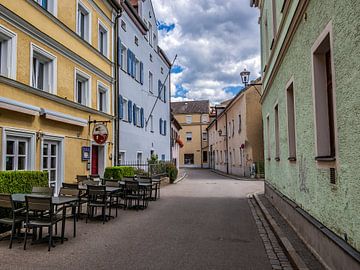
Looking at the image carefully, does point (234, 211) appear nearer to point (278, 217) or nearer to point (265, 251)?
point (278, 217)

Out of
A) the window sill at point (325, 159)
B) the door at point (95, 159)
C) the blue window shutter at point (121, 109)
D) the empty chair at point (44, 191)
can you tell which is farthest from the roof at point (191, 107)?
the window sill at point (325, 159)

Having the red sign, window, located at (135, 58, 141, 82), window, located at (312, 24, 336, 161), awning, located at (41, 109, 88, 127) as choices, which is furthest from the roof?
window, located at (312, 24, 336, 161)

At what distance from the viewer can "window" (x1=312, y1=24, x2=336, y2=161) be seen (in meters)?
5.78

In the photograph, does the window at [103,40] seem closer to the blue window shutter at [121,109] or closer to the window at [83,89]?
the blue window shutter at [121,109]

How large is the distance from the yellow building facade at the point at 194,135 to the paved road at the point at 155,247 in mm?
58428

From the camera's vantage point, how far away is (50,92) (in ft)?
40.2

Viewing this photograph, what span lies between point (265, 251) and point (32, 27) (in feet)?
30.3

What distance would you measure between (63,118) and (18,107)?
253cm

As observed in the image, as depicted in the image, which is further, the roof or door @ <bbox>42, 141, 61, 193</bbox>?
the roof

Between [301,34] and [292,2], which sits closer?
[301,34]

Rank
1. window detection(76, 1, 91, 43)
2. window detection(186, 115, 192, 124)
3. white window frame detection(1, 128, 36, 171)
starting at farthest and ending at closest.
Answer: window detection(186, 115, 192, 124)
window detection(76, 1, 91, 43)
white window frame detection(1, 128, 36, 171)

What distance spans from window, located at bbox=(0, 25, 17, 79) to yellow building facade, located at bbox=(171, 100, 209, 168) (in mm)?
59043

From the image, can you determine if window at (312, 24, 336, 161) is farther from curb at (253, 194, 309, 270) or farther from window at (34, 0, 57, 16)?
window at (34, 0, 57, 16)

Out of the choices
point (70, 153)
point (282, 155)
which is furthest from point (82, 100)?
point (282, 155)
